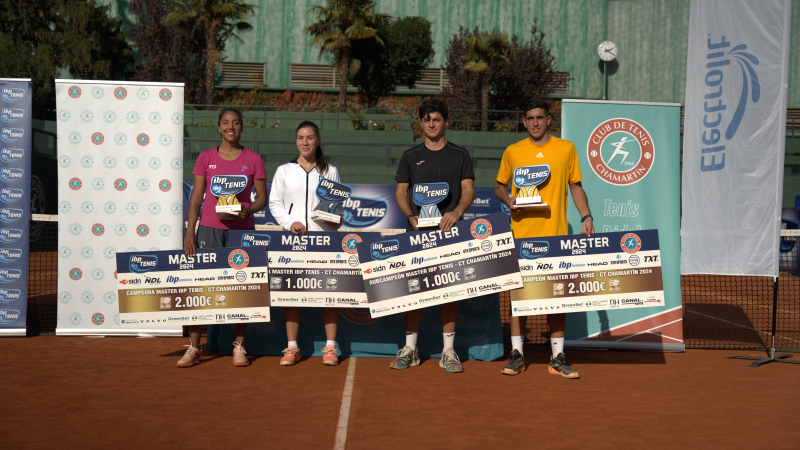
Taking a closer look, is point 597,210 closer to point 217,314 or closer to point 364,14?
point 217,314

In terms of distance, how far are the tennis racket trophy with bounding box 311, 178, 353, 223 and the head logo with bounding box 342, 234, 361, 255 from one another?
0.19 metres

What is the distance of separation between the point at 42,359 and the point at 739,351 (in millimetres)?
6835

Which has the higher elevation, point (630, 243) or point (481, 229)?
point (481, 229)

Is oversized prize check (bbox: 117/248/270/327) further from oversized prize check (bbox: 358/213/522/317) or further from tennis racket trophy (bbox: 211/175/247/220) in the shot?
oversized prize check (bbox: 358/213/522/317)

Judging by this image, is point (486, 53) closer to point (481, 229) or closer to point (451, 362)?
point (481, 229)

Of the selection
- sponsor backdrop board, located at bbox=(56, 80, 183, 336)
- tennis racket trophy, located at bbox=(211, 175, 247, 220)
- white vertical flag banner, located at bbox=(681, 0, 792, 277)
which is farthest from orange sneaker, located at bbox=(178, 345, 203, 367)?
white vertical flag banner, located at bbox=(681, 0, 792, 277)

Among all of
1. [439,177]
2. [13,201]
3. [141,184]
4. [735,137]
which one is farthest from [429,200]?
[13,201]

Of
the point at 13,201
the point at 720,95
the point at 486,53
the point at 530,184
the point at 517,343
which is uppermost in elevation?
the point at 486,53

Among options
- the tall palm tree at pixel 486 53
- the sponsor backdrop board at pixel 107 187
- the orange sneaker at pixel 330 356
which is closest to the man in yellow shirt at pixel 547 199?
the orange sneaker at pixel 330 356

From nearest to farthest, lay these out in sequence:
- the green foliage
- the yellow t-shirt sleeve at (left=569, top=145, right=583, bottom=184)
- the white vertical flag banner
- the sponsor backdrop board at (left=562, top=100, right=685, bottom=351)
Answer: the yellow t-shirt sleeve at (left=569, top=145, right=583, bottom=184)
the white vertical flag banner
the sponsor backdrop board at (left=562, top=100, right=685, bottom=351)
the green foliage

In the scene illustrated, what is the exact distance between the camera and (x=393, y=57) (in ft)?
93.5

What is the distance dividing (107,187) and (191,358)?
7.50 ft

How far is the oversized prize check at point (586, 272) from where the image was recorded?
488 centimetres

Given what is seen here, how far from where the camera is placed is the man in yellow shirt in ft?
16.2
